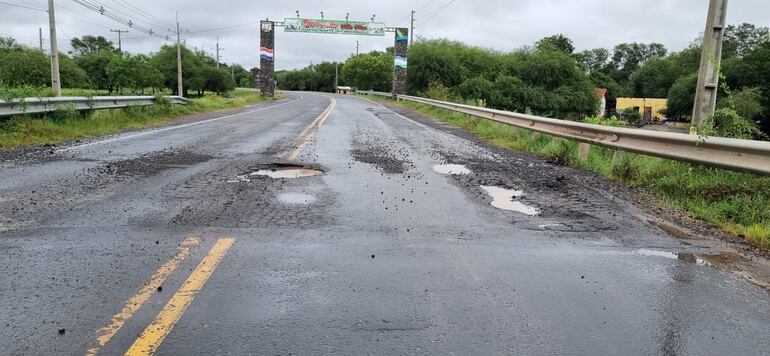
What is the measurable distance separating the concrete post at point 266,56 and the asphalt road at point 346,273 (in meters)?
47.7

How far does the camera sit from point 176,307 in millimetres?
3527

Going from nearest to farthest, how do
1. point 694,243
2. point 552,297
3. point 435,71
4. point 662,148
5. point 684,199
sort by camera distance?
point 552,297
point 694,243
point 684,199
point 662,148
point 435,71

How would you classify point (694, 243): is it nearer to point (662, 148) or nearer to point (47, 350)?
point (662, 148)

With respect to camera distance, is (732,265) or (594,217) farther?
(594,217)

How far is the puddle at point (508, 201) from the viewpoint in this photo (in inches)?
265

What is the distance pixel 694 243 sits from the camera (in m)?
5.55

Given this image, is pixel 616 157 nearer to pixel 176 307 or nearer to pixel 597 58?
pixel 176 307

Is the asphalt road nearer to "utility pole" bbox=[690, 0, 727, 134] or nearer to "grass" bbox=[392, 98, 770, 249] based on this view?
"grass" bbox=[392, 98, 770, 249]

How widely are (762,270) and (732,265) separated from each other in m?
0.22

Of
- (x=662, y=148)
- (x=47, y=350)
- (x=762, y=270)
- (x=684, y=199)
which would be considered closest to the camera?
(x=47, y=350)

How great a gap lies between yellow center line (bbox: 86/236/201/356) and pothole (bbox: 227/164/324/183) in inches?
134

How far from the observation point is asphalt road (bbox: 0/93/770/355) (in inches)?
127

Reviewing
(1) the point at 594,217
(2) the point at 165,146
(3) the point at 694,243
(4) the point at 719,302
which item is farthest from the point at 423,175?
(2) the point at 165,146

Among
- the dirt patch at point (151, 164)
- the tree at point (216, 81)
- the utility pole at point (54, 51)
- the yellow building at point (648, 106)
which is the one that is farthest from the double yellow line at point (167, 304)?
the tree at point (216, 81)
